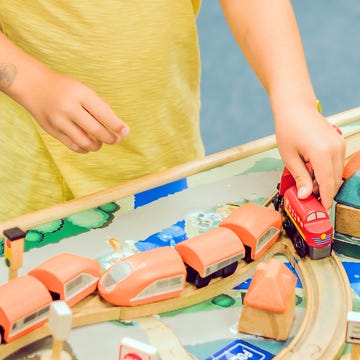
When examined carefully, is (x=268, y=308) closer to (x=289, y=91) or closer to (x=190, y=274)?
(x=190, y=274)

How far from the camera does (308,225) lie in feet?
2.67

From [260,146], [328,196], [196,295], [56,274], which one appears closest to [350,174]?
[328,196]

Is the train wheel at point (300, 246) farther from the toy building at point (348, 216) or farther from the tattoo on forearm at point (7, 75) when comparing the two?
the tattoo on forearm at point (7, 75)

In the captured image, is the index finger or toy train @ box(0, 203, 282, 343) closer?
toy train @ box(0, 203, 282, 343)

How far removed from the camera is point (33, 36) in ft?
3.15

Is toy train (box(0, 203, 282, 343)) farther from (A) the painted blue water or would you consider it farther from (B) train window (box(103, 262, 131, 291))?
(A) the painted blue water

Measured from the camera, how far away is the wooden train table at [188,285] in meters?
0.69

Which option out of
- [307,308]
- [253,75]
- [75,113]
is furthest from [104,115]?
[253,75]

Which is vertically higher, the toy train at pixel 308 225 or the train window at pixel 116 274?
the train window at pixel 116 274

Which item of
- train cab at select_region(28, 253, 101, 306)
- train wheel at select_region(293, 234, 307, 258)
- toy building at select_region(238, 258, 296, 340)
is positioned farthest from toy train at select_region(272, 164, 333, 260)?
train cab at select_region(28, 253, 101, 306)

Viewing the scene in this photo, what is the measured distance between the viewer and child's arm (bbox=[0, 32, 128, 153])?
810 mm

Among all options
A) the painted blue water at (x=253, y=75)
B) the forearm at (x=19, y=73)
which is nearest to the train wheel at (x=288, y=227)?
the forearm at (x=19, y=73)

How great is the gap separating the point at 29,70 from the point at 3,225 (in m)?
0.17

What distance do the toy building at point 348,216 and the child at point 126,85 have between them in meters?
0.01
